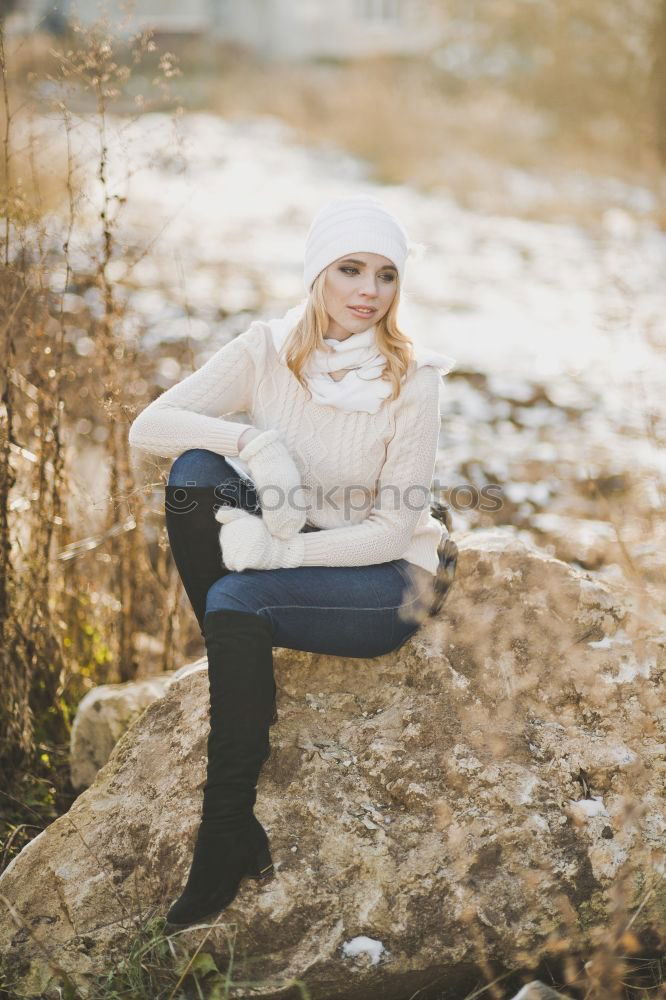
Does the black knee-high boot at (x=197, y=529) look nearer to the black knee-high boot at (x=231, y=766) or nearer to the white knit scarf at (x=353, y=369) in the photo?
the black knee-high boot at (x=231, y=766)

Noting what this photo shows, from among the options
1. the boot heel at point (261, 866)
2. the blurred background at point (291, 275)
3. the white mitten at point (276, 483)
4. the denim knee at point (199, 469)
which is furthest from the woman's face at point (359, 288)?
the boot heel at point (261, 866)

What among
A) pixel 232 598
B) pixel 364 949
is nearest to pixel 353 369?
pixel 232 598

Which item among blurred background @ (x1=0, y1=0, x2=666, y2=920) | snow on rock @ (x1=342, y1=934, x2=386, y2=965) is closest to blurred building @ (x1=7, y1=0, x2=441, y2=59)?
blurred background @ (x1=0, y1=0, x2=666, y2=920)

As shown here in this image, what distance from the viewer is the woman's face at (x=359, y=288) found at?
252 cm

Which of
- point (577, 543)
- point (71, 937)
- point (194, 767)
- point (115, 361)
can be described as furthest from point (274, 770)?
point (577, 543)

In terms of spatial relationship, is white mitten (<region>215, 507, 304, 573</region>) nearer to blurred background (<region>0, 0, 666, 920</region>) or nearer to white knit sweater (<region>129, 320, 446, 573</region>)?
white knit sweater (<region>129, 320, 446, 573</region>)

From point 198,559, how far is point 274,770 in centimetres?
57

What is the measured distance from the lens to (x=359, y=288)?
2.53 meters

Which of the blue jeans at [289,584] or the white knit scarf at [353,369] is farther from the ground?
the white knit scarf at [353,369]

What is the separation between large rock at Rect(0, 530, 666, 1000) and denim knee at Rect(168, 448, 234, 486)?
53 centimetres

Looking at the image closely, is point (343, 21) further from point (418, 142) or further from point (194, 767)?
point (194, 767)

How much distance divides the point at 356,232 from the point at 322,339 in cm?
32

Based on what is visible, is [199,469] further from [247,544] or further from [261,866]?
[261,866]

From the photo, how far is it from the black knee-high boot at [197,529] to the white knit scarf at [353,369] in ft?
1.25
